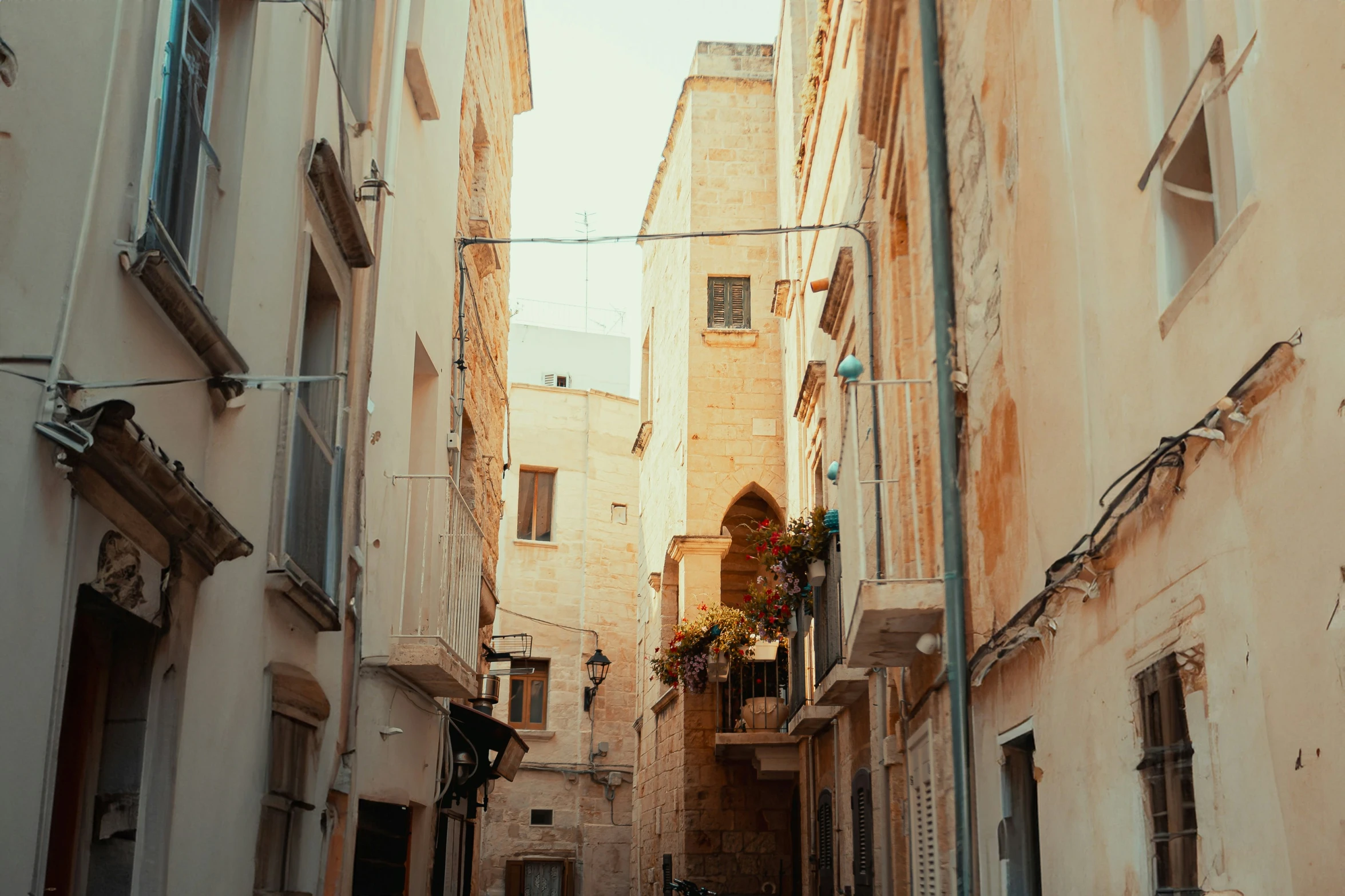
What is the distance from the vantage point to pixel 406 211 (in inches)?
372

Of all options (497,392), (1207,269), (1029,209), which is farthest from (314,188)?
(497,392)

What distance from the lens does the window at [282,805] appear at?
6082 millimetres

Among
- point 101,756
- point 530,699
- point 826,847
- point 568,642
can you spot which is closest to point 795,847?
point 826,847

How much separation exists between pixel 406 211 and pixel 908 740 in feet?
16.1

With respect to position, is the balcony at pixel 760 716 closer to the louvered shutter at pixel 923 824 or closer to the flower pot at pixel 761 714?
the flower pot at pixel 761 714

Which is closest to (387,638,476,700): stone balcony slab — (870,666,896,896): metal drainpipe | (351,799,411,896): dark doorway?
(351,799,411,896): dark doorway

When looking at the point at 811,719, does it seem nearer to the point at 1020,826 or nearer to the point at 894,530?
the point at 894,530

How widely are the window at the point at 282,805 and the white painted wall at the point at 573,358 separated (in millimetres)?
32283

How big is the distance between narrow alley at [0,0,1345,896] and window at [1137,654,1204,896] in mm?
16

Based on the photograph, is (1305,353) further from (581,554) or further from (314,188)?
(581,554)

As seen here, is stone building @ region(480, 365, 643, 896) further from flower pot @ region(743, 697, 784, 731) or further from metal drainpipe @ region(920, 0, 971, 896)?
metal drainpipe @ region(920, 0, 971, 896)

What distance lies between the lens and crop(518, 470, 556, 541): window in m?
30.2

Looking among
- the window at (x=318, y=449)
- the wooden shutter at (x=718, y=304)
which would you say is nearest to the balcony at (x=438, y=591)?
the window at (x=318, y=449)

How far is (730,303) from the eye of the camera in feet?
68.3
